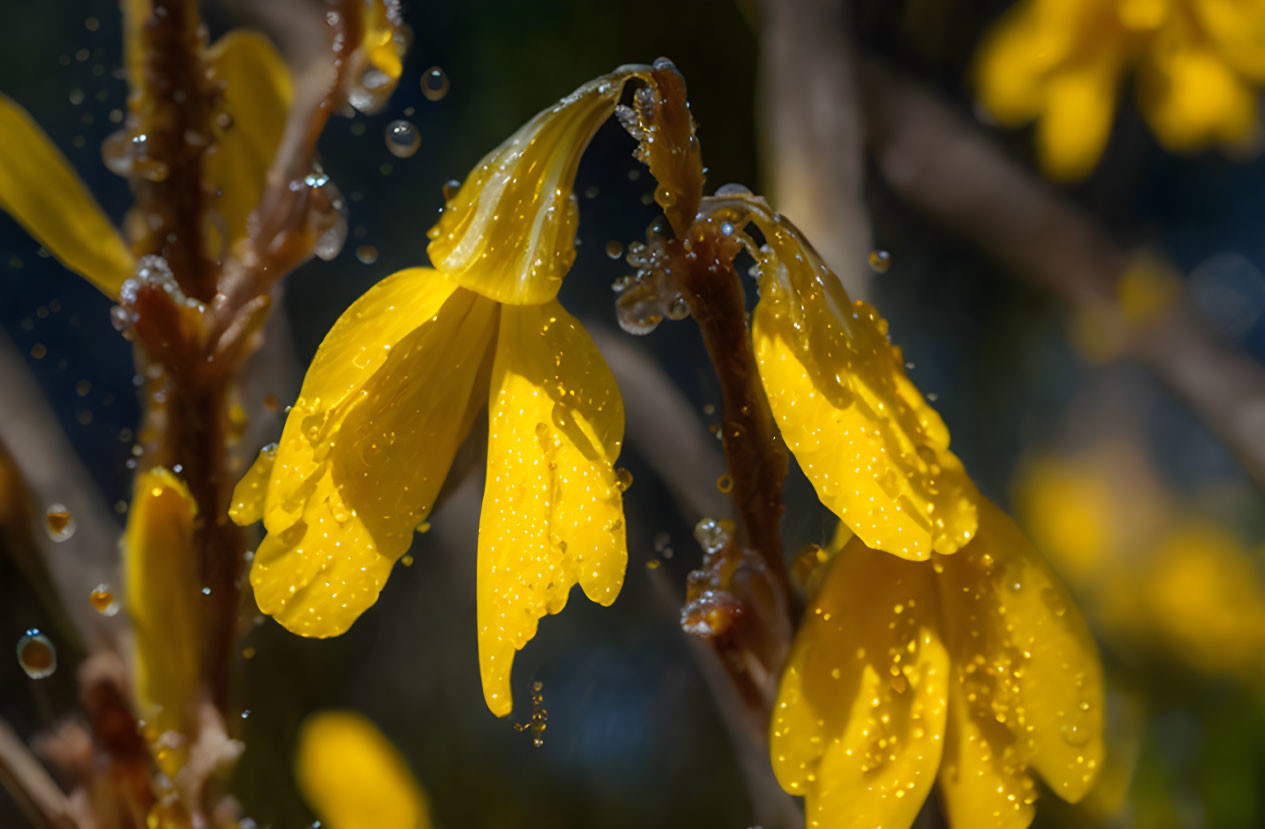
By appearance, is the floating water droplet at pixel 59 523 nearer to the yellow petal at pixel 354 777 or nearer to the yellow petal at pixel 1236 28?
the yellow petal at pixel 354 777

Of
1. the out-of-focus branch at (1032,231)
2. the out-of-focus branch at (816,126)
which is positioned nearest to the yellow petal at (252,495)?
the out-of-focus branch at (816,126)

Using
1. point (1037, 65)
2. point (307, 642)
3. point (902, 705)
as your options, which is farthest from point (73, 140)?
point (1037, 65)

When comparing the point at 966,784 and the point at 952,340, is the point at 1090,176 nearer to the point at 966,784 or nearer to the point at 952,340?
→ the point at 952,340

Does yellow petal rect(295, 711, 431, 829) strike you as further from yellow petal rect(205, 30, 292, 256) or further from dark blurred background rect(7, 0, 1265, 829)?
yellow petal rect(205, 30, 292, 256)

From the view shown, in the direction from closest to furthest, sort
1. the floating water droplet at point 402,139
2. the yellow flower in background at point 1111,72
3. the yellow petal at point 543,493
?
the yellow petal at point 543,493 → the floating water droplet at point 402,139 → the yellow flower in background at point 1111,72

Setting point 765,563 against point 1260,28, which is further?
point 1260,28

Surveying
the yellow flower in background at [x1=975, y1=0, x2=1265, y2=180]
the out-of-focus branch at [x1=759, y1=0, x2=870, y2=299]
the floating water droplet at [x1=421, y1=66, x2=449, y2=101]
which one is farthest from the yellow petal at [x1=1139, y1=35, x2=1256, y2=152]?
the floating water droplet at [x1=421, y1=66, x2=449, y2=101]
